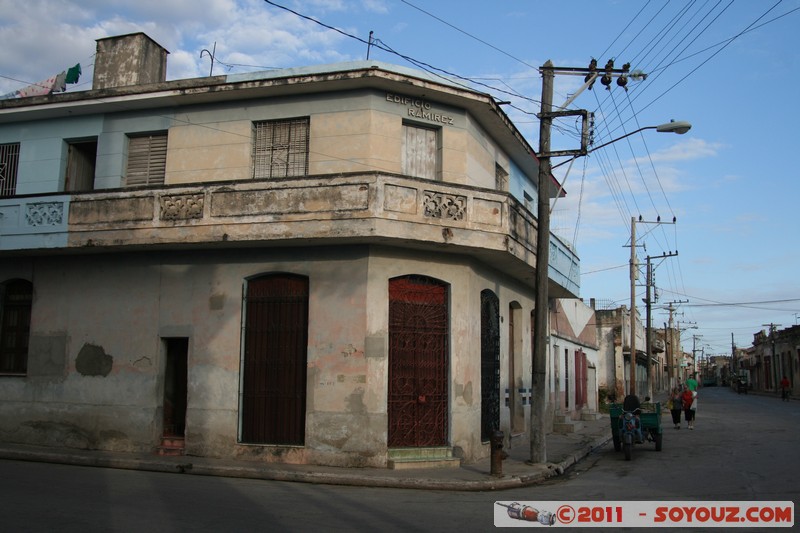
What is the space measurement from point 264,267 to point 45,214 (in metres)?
5.54

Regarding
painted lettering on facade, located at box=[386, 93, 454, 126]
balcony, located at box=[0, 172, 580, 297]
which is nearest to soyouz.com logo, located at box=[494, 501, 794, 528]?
balcony, located at box=[0, 172, 580, 297]

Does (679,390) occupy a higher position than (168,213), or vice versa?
(168,213)

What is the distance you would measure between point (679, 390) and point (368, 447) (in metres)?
16.2

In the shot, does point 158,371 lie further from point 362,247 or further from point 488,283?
point 488,283

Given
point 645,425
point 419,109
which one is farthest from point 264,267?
point 645,425

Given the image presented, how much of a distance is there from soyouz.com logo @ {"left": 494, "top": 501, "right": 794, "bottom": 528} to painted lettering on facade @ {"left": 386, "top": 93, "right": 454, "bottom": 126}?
874 centimetres

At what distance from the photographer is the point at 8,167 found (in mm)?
17547

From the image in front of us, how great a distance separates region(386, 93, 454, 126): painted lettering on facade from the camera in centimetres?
1467

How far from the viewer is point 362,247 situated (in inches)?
549

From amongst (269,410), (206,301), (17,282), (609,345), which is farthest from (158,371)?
(609,345)

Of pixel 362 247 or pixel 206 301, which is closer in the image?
pixel 362 247

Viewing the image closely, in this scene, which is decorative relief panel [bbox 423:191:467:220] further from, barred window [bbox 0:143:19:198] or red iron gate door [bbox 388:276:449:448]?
barred window [bbox 0:143:19:198]

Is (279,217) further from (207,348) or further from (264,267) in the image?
(207,348)

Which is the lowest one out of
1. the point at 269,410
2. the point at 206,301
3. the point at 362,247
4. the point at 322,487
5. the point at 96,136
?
the point at 322,487
